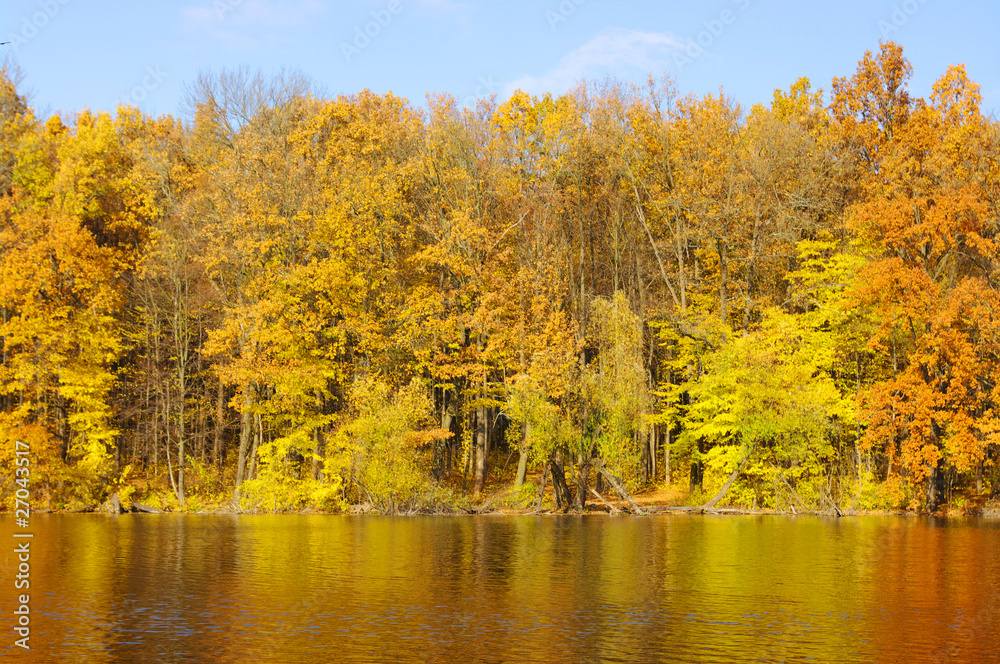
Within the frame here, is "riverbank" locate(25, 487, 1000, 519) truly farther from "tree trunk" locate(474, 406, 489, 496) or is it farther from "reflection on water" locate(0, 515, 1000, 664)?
"reflection on water" locate(0, 515, 1000, 664)

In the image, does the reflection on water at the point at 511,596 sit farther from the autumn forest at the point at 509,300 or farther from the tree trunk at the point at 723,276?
the tree trunk at the point at 723,276

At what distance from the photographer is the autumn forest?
157 feet

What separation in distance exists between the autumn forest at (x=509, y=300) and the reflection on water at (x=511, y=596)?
10.8 meters

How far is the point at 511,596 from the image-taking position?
875 inches

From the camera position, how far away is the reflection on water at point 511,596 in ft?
54.3

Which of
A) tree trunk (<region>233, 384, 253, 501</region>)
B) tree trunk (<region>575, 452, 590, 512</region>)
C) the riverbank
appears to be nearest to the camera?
tree trunk (<region>575, 452, 590, 512</region>)

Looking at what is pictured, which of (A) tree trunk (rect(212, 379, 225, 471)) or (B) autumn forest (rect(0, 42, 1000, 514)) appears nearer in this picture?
(B) autumn forest (rect(0, 42, 1000, 514))

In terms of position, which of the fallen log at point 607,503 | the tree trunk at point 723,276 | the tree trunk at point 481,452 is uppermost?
the tree trunk at point 723,276

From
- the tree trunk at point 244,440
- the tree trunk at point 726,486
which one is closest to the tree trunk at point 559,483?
the tree trunk at point 726,486

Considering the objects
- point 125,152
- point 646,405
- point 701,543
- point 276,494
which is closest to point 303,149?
point 125,152

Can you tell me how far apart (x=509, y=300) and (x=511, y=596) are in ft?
99.1

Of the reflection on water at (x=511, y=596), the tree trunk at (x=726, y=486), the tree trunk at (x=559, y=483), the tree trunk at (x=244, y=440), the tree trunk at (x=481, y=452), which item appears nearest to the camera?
the reflection on water at (x=511, y=596)

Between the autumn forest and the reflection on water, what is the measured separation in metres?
10.8

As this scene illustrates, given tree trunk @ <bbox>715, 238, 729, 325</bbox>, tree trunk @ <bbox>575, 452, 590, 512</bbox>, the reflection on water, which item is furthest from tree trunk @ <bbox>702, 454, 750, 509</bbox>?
the reflection on water
